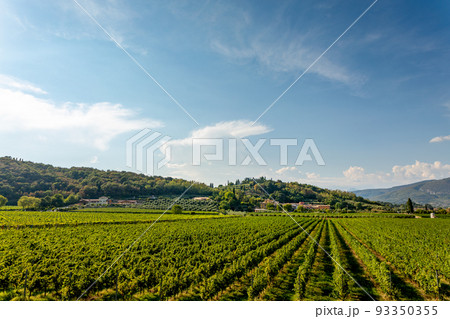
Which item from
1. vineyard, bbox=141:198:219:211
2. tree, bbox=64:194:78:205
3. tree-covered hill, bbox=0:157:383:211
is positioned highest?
tree-covered hill, bbox=0:157:383:211

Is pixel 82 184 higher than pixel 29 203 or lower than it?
higher

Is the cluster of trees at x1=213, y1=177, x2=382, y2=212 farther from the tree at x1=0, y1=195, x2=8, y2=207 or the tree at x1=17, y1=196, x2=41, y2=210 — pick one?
the tree at x1=0, y1=195, x2=8, y2=207

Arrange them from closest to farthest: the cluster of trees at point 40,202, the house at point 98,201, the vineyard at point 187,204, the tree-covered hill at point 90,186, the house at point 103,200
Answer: the cluster of trees at point 40,202
the vineyard at point 187,204
the tree-covered hill at point 90,186
the house at point 98,201
the house at point 103,200

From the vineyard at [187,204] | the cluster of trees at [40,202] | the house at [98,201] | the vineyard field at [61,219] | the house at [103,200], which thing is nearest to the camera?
the vineyard field at [61,219]

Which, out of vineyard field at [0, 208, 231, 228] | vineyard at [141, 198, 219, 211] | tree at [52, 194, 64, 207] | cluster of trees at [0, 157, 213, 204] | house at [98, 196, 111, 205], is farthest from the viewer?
house at [98, 196, 111, 205]

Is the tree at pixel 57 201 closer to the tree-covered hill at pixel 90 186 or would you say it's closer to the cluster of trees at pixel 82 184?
the tree-covered hill at pixel 90 186

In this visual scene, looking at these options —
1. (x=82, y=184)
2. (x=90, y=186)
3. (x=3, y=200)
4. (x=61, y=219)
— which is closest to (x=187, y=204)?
(x=90, y=186)

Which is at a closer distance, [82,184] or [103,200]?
[103,200]

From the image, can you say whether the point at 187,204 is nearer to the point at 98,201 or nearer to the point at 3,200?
the point at 98,201

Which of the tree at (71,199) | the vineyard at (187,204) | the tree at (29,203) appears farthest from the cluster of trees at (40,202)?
the vineyard at (187,204)

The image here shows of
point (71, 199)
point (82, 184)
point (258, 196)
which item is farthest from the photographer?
point (258, 196)

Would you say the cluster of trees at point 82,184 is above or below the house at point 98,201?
above

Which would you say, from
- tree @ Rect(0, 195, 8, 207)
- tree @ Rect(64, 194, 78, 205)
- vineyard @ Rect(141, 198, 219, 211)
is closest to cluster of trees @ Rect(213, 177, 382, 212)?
vineyard @ Rect(141, 198, 219, 211)

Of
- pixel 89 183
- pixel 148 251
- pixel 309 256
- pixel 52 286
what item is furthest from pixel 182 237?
pixel 89 183
